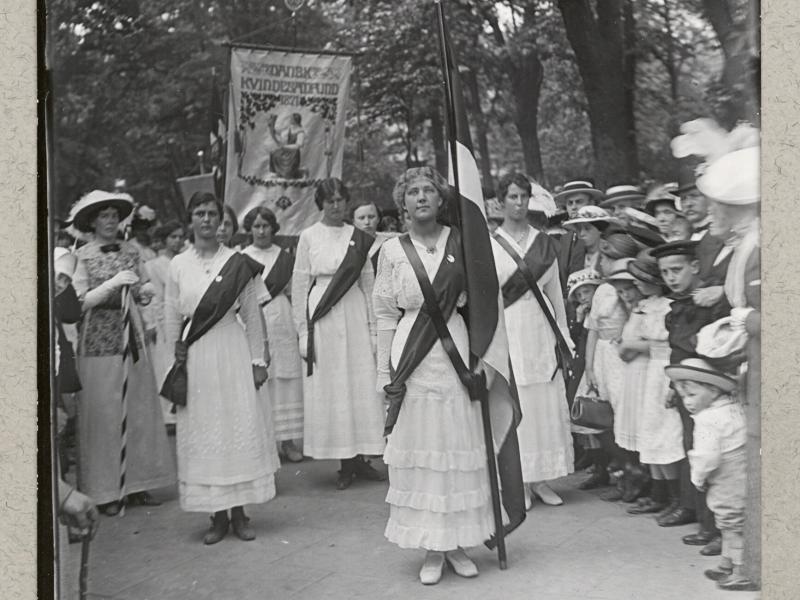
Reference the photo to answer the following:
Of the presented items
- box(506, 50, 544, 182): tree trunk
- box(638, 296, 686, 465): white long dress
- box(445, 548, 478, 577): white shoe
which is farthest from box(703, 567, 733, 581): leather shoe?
box(506, 50, 544, 182): tree trunk

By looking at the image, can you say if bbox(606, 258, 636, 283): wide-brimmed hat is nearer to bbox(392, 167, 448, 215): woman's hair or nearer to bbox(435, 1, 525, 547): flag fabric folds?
bbox(435, 1, 525, 547): flag fabric folds

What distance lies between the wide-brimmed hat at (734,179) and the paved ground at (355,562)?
1440 mm

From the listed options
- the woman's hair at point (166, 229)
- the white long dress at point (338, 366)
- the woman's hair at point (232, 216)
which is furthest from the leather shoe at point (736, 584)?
the woman's hair at point (166, 229)

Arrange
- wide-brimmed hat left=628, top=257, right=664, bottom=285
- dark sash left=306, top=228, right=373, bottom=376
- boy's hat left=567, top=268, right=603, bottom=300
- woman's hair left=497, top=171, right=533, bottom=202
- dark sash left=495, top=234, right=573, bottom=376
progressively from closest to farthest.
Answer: wide-brimmed hat left=628, top=257, right=664, bottom=285
woman's hair left=497, top=171, right=533, bottom=202
dark sash left=495, top=234, right=573, bottom=376
boy's hat left=567, top=268, right=603, bottom=300
dark sash left=306, top=228, right=373, bottom=376

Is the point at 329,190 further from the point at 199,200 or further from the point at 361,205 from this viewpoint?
the point at 199,200

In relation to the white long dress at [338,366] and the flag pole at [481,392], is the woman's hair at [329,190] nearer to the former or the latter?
the flag pole at [481,392]

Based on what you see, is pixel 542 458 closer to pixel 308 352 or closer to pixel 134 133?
pixel 308 352

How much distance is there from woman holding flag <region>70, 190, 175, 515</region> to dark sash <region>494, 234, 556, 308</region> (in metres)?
1.76

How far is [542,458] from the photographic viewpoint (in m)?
5.24

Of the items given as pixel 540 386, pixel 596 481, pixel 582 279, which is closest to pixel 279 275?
pixel 540 386

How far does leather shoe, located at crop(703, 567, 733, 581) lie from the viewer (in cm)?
406

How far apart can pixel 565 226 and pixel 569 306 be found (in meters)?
0.57

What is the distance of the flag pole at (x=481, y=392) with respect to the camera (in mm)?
4172

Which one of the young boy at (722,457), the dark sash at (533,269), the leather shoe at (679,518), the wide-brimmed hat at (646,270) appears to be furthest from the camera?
the dark sash at (533,269)
